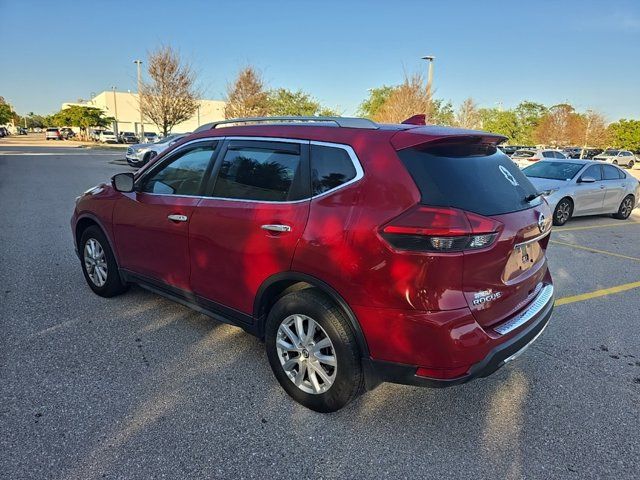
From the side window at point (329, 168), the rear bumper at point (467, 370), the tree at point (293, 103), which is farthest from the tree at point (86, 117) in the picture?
the rear bumper at point (467, 370)

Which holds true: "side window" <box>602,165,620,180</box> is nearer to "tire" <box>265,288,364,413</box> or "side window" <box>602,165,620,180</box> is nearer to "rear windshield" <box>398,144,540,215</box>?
"rear windshield" <box>398,144,540,215</box>

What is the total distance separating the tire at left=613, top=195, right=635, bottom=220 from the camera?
11367 millimetres

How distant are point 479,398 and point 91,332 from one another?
3122mm

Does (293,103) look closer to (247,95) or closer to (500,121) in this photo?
(247,95)

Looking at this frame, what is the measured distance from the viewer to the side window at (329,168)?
259 cm

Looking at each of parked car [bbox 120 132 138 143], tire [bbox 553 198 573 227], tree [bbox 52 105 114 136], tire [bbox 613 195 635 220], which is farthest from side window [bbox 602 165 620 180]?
tree [bbox 52 105 114 136]

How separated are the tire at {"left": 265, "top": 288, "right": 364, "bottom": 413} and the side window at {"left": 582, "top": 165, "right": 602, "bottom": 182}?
988 centimetres

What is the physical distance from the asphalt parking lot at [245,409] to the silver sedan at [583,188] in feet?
20.1

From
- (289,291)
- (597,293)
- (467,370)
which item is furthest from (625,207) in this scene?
(289,291)

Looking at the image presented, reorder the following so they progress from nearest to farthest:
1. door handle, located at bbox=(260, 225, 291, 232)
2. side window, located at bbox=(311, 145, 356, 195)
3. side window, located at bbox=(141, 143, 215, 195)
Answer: side window, located at bbox=(311, 145, 356, 195) < door handle, located at bbox=(260, 225, 291, 232) < side window, located at bbox=(141, 143, 215, 195)

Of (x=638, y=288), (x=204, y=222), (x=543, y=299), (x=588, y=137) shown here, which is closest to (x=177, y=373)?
(x=204, y=222)

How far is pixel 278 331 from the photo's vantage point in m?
2.90

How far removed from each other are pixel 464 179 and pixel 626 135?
6611cm

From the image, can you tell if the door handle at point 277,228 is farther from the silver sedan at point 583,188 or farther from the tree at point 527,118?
the tree at point 527,118
